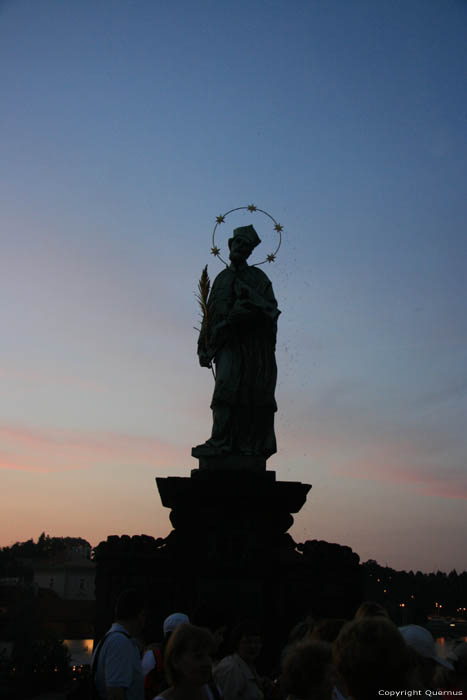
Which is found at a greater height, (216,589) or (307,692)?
(216,589)

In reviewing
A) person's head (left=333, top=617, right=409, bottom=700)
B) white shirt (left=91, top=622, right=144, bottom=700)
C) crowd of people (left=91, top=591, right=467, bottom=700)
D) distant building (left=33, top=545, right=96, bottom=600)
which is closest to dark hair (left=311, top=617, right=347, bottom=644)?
crowd of people (left=91, top=591, right=467, bottom=700)

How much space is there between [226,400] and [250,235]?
299 centimetres

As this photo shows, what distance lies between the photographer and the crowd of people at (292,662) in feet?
9.12

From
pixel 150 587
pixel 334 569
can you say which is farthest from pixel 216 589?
pixel 334 569

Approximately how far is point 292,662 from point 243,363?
8655 millimetres

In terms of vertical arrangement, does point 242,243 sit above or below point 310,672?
above

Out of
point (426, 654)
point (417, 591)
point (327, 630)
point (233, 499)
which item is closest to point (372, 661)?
point (426, 654)

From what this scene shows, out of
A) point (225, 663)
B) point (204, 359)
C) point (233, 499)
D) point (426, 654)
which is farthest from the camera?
point (204, 359)

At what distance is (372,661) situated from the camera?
109 inches

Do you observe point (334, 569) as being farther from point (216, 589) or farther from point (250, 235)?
point (250, 235)

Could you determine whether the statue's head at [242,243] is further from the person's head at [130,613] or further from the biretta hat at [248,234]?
the person's head at [130,613]

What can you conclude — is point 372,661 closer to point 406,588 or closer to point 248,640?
point 248,640

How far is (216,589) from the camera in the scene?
9766mm

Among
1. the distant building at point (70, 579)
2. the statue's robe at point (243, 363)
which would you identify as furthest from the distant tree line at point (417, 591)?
the statue's robe at point (243, 363)
